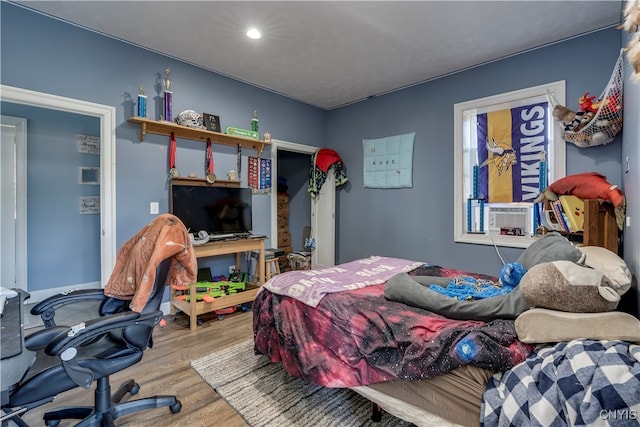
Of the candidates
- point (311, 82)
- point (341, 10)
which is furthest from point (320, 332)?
point (311, 82)

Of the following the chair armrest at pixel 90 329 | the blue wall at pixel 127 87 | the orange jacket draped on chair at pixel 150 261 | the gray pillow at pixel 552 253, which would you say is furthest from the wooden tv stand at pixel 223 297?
the gray pillow at pixel 552 253

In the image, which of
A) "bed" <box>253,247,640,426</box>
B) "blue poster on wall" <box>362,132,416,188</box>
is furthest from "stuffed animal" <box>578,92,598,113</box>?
"bed" <box>253,247,640,426</box>

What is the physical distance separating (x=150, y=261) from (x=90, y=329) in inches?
15.3

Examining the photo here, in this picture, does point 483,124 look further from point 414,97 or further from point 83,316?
point 83,316

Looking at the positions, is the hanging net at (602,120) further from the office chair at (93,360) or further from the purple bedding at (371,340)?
the office chair at (93,360)

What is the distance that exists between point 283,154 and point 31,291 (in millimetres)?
4025

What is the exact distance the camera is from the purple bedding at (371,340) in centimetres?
116

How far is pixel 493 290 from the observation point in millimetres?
1630

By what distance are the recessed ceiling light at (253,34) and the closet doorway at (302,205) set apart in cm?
151

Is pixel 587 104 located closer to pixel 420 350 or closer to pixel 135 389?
pixel 420 350

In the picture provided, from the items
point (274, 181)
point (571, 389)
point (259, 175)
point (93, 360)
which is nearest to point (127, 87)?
point (259, 175)

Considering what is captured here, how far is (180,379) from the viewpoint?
6.55ft

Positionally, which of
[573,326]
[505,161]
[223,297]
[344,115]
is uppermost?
[344,115]

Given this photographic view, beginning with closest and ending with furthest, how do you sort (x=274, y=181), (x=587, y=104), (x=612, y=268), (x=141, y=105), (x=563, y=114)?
(x=612, y=268) → (x=587, y=104) → (x=563, y=114) → (x=141, y=105) → (x=274, y=181)
